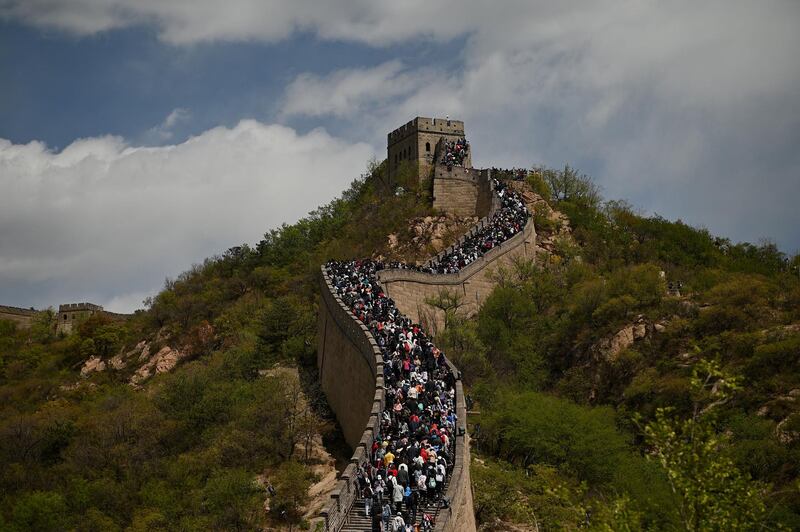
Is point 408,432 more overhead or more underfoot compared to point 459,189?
more underfoot

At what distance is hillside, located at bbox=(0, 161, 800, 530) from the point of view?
27.9 metres

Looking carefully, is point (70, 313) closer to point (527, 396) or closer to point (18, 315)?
point (18, 315)

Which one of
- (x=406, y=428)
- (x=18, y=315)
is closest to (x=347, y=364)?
(x=406, y=428)

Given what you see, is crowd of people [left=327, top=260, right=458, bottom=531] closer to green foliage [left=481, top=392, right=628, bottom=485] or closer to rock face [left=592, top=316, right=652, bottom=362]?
green foliage [left=481, top=392, right=628, bottom=485]

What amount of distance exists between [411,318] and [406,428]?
22.6 m

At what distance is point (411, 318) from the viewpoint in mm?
44562

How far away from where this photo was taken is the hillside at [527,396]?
27875 millimetres

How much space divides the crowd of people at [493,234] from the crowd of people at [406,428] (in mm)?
12686

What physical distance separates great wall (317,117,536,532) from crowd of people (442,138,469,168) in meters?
0.67

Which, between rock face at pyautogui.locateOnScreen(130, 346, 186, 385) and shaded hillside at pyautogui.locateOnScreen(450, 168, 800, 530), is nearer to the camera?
shaded hillside at pyautogui.locateOnScreen(450, 168, 800, 530)

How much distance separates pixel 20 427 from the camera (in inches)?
1817

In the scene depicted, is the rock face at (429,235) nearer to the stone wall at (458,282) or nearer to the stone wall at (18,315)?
the stone wall at (458,282)

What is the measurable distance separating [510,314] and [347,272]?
33.6 ft

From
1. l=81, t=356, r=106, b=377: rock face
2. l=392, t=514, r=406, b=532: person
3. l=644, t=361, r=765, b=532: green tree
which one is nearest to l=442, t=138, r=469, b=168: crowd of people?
l=81, t=356, r=106, b=377: rock face
